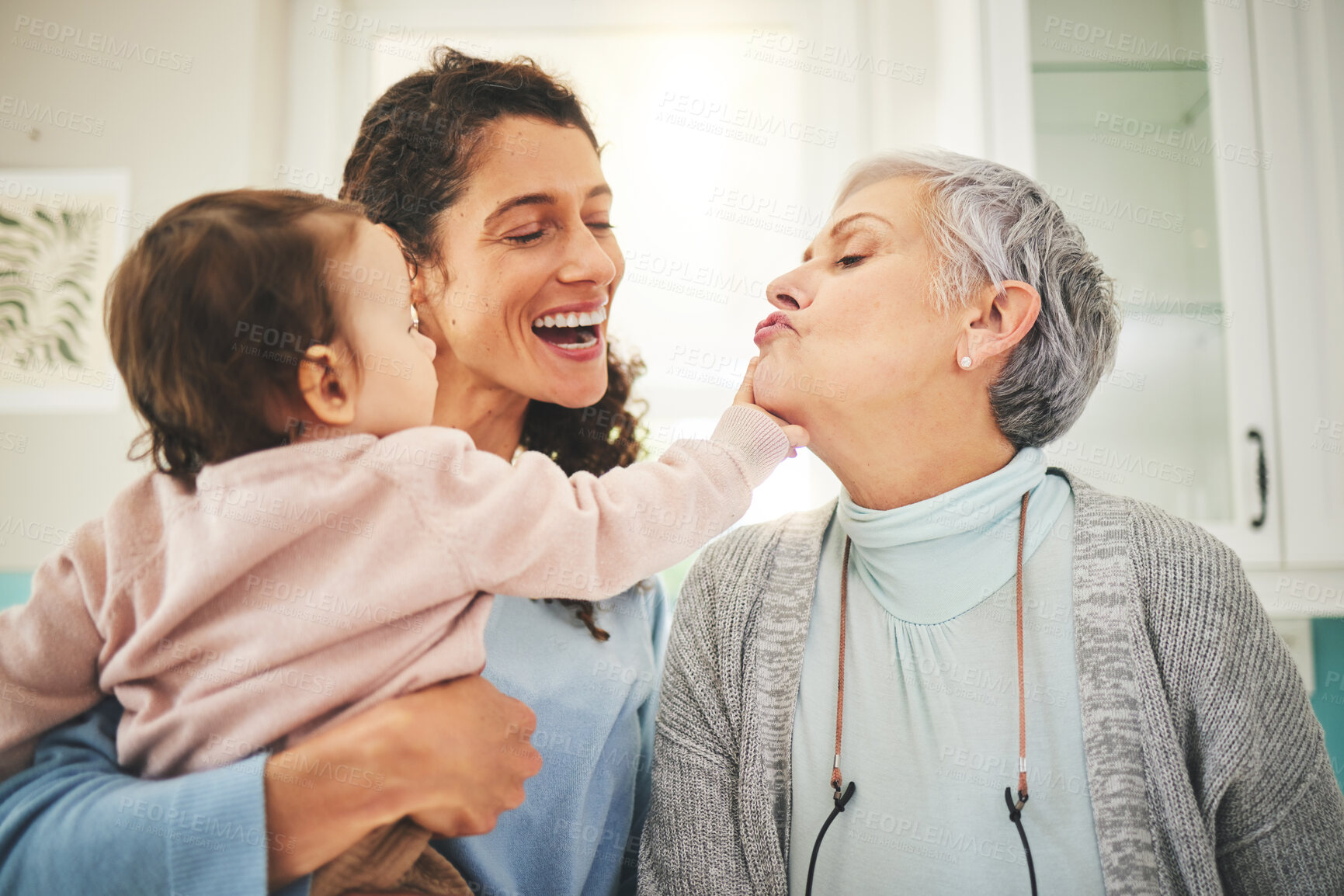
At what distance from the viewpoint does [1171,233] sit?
1.88 meters

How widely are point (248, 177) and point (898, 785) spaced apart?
208 centimetres

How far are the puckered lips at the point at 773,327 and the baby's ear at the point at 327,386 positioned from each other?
2.00ft

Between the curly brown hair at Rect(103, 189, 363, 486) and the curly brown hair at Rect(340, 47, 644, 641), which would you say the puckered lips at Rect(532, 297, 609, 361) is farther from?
the curly brown hair at Rect(103, 189, 363, 486)

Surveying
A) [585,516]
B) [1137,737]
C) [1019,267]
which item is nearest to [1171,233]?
[1019,267]

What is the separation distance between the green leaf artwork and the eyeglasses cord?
2066 mm

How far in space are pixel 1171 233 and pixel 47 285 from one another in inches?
108

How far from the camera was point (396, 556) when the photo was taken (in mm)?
828

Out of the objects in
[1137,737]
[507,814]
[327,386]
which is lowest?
[507,814]

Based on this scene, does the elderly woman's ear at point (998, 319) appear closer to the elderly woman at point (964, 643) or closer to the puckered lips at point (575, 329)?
the elderly woman at point (964, 643)

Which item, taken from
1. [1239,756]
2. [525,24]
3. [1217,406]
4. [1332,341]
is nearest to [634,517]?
[1239,756]

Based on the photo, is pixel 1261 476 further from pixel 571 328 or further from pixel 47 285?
pixel 47 285

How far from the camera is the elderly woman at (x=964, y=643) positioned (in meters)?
1.01

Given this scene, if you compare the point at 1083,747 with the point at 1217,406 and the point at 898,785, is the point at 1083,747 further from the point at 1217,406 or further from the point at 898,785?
the point at 1217,406

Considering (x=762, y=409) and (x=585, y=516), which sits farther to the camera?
(x=762, y=409)
